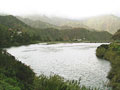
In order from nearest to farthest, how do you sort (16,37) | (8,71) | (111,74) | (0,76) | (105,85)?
(0,76) < (8,71) < (105,85) < (111,74) < (16,37)

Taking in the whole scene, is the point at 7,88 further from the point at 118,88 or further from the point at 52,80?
the point at 118,88

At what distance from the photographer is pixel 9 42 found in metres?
127

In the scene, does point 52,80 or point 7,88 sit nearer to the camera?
point 7,88

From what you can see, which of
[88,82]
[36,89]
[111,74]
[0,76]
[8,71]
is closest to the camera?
[36,89]

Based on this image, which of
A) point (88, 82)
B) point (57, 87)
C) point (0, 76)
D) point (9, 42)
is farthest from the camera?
point (9, 42)

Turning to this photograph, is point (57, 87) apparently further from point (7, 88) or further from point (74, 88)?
point (7, 88)

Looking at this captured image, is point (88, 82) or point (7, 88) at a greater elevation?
point (7, 88)

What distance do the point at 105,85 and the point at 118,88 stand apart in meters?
4.40

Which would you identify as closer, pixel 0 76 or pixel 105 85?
pixel 0 76

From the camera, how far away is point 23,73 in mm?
19109

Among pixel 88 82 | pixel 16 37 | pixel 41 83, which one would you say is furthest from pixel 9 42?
pixel 41 83

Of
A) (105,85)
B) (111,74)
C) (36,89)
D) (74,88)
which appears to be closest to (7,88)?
(36,89)

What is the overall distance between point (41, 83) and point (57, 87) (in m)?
2.03

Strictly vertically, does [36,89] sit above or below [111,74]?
above
